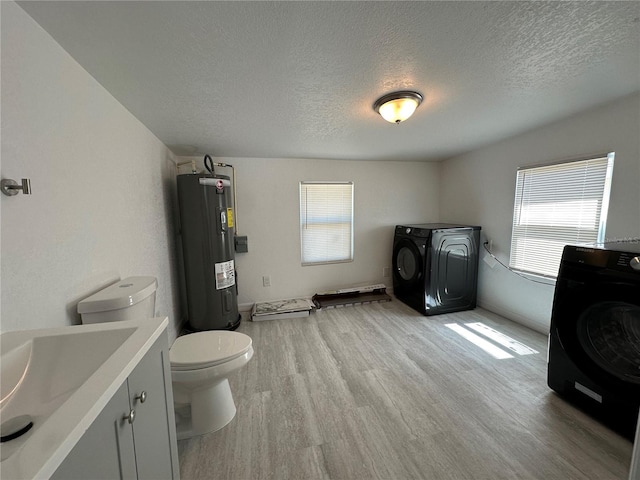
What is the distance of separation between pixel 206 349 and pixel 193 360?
10cm

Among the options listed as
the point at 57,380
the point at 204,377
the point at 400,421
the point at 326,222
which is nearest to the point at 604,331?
the point at 400,421

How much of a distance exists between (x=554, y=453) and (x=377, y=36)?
84.6 inches

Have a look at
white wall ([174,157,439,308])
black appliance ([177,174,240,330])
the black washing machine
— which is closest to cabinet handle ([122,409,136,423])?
black appliance ([177,174,240,330])

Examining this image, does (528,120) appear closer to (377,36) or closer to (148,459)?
(377,36)

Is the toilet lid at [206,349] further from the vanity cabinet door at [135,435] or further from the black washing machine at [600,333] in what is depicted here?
the black washing machine at [600,333]

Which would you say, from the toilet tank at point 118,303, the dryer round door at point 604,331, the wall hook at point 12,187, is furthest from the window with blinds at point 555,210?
the wall hook at point 12,187

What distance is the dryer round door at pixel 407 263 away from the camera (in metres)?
2.93

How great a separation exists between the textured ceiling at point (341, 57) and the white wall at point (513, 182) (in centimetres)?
21

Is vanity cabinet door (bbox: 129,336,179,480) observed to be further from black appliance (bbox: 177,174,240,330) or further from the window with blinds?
the window with blinds

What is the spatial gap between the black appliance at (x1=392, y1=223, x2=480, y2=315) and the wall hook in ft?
9.45

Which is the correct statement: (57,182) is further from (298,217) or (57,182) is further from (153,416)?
(298,217)

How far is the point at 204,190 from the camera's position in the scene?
2.34 meters

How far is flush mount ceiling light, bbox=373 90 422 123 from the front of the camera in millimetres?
1522

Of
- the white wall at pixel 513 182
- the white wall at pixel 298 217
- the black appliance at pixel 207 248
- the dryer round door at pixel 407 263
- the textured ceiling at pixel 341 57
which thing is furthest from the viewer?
the white wall at pixel 298 217
